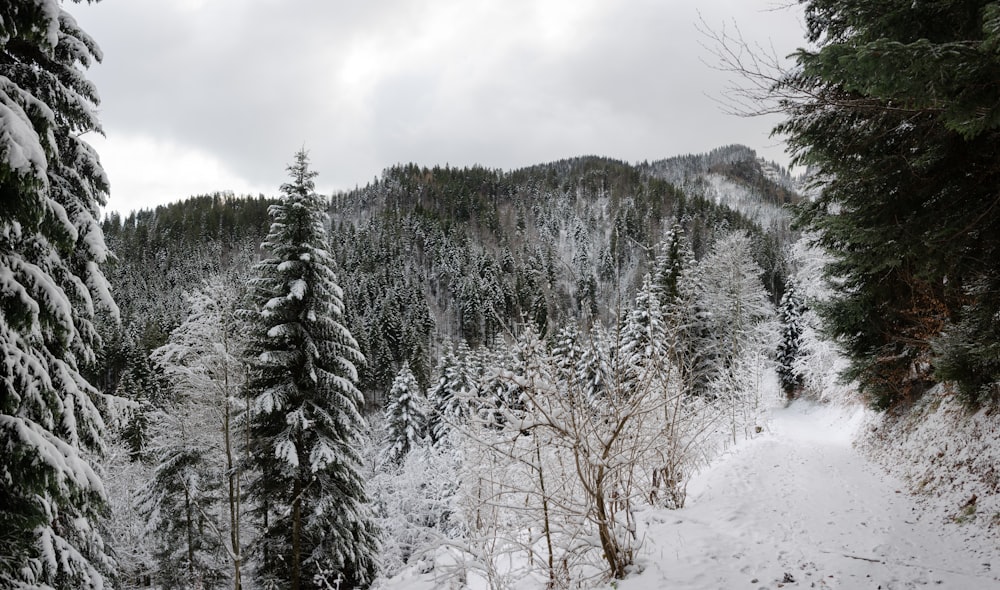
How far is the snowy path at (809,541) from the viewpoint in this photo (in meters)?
4.40

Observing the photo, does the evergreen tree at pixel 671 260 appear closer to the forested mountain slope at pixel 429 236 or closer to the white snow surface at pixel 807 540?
the white snow surface at pixel 807 540

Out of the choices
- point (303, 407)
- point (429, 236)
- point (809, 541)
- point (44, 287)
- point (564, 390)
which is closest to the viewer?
point (44, 287)

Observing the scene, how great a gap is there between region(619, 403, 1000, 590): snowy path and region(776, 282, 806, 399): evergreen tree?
22.2 meters

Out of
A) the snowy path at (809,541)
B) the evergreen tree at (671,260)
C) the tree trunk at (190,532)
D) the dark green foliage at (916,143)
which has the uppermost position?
the evergreen tree at (671,260)

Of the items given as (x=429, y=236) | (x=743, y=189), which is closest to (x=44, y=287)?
(x=429, y=236)

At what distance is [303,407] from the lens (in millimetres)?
10836

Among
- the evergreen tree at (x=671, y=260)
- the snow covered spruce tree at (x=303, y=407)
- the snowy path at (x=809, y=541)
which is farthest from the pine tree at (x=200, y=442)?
the evergreen tree at (x=671, y=260)

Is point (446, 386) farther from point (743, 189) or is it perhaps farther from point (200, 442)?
point (743, 189)

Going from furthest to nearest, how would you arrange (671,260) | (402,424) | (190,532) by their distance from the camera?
(402,424) → (671,260) → (190,532)

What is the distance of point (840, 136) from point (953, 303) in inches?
152

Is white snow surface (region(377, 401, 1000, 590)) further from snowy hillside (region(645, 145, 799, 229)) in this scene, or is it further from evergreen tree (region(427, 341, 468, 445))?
snowy hillside (region(645, 145, 799, 229))

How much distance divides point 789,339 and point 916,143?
90.9 feet

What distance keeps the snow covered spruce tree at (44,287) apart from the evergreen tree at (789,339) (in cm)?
3254

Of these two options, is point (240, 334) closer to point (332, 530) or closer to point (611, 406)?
point (332, 530)
